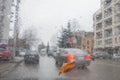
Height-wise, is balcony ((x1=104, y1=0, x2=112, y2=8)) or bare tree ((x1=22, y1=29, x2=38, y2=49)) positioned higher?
balcony ((x1=104, y1=0, x2=112, y2=8))

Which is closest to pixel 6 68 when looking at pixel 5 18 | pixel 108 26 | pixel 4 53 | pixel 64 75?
pixel 64 75

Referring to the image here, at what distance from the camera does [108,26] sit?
285 feet

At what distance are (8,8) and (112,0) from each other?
29.6m

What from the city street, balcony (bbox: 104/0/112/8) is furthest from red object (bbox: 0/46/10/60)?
balcony (bbox: 104/0/112/8)

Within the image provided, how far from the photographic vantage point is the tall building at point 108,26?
79.5 m

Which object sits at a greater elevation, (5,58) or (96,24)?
(96,24)

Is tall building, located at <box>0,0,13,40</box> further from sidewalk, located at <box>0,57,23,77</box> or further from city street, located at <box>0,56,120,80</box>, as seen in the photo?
city street, located at <box>0,56,120,80</box>

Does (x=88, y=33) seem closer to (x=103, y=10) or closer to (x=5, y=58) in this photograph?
(x=103, y=10)

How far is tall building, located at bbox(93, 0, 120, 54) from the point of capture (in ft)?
261

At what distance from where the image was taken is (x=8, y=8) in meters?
76.2

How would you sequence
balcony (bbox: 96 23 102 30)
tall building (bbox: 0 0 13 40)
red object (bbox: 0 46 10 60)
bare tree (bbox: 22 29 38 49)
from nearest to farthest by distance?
1. red object (bbox: 0 46 10 60)
2. tall building (bbox: 0 0 13 40)
3. balcony (bbox: 96 23 102 30)
4. bare tree (bbox: 22 29 38 49)

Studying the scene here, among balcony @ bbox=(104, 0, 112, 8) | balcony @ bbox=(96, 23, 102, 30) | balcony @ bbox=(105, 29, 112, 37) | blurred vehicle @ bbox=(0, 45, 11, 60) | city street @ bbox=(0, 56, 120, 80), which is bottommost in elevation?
city street @ bbox=(0, 56, 120, 80)

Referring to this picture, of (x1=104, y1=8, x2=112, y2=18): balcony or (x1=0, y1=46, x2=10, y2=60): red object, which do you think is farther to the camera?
(x1=104, y1=8, x2=112, y2=18): balcony

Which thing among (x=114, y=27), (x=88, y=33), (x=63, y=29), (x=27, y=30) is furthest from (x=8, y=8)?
(x=88, y=33)
